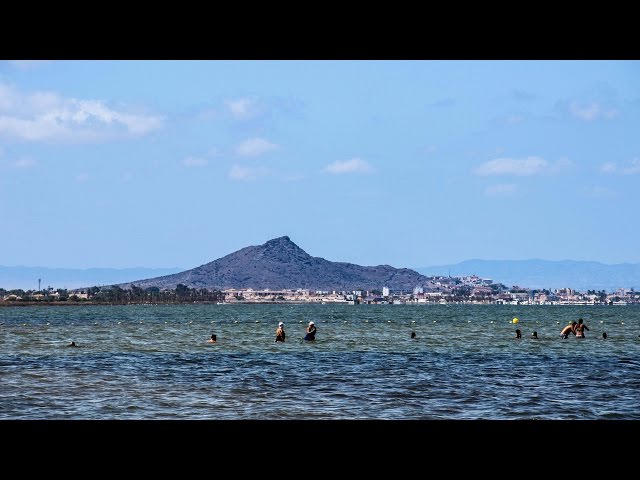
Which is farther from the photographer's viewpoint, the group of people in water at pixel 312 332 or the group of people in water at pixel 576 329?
the group of people in water at pixel 576 329

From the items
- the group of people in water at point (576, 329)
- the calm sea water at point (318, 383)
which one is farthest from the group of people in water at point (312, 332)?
the calm sea water at point (318, 383)

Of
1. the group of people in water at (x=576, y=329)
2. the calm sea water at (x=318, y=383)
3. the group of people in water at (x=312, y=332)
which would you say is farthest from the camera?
the group of people in water at (x=576, y=329)

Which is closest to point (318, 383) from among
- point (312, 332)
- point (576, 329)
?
point (312, 332)

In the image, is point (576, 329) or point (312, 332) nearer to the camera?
point (312, 332)

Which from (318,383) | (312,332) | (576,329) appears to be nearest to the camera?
(318,383)

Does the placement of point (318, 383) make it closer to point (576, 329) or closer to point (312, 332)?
point (312, 332)

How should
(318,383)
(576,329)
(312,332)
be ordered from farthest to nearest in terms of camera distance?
(576,329) < (312,332) < (318,383)

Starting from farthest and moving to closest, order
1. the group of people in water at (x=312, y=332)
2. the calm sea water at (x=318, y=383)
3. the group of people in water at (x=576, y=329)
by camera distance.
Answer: the group of people in water at (x=576, y=329)
the group of people in water at (x=312, y=332)
the calm sea water at (x=318, y=383)

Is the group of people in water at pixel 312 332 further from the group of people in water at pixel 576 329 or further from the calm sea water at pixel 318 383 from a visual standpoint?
the calm sea water at pixel 318 383

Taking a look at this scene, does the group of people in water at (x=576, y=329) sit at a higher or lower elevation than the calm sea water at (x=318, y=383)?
higher

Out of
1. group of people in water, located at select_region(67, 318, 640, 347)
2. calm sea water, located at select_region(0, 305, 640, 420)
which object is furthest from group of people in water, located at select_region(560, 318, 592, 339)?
calm sea water, located at select_region(0, 305, 640, 420)
